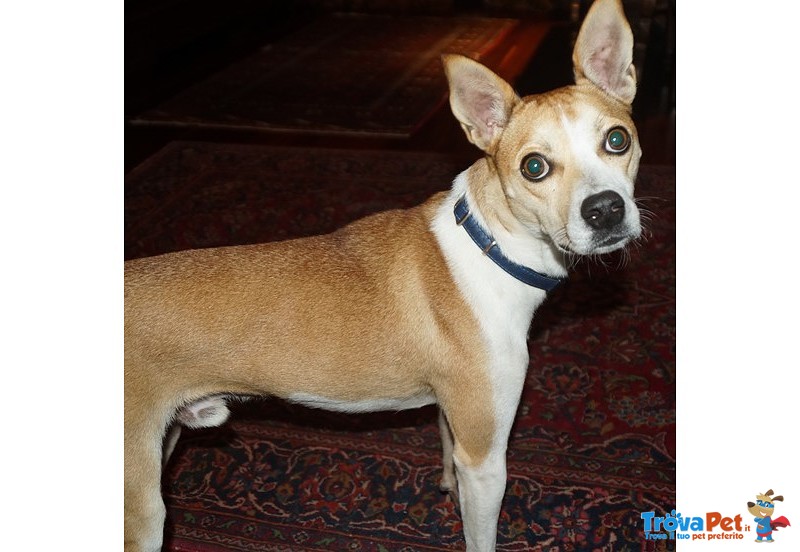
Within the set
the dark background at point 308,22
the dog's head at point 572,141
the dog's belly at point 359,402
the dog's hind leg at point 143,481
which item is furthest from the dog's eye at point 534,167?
the dark background at point 308,22

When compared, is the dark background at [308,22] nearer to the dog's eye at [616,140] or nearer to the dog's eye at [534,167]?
the dog's eye at [616,140]

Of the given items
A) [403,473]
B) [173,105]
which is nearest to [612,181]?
[403,473]

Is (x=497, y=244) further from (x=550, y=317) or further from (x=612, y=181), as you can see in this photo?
(x=550, y=317)

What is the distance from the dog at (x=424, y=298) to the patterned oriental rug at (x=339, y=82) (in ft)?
13.3

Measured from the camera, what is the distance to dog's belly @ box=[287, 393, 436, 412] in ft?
8.23

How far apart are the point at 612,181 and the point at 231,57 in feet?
25.4

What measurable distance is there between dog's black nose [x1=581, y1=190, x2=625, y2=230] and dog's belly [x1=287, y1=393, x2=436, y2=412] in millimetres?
847

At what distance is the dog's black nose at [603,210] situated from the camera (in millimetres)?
2146

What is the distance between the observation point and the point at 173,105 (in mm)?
7426

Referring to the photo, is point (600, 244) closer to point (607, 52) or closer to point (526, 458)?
point (607, 52)

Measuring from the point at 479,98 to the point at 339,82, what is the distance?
19.0 feet

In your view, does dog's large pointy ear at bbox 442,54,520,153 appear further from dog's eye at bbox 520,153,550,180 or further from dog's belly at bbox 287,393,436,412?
dog's belly at bbox 287,393,436,412

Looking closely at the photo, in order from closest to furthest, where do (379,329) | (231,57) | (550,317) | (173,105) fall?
(379,329)
(550,317)
(173,105)
(231,57)
